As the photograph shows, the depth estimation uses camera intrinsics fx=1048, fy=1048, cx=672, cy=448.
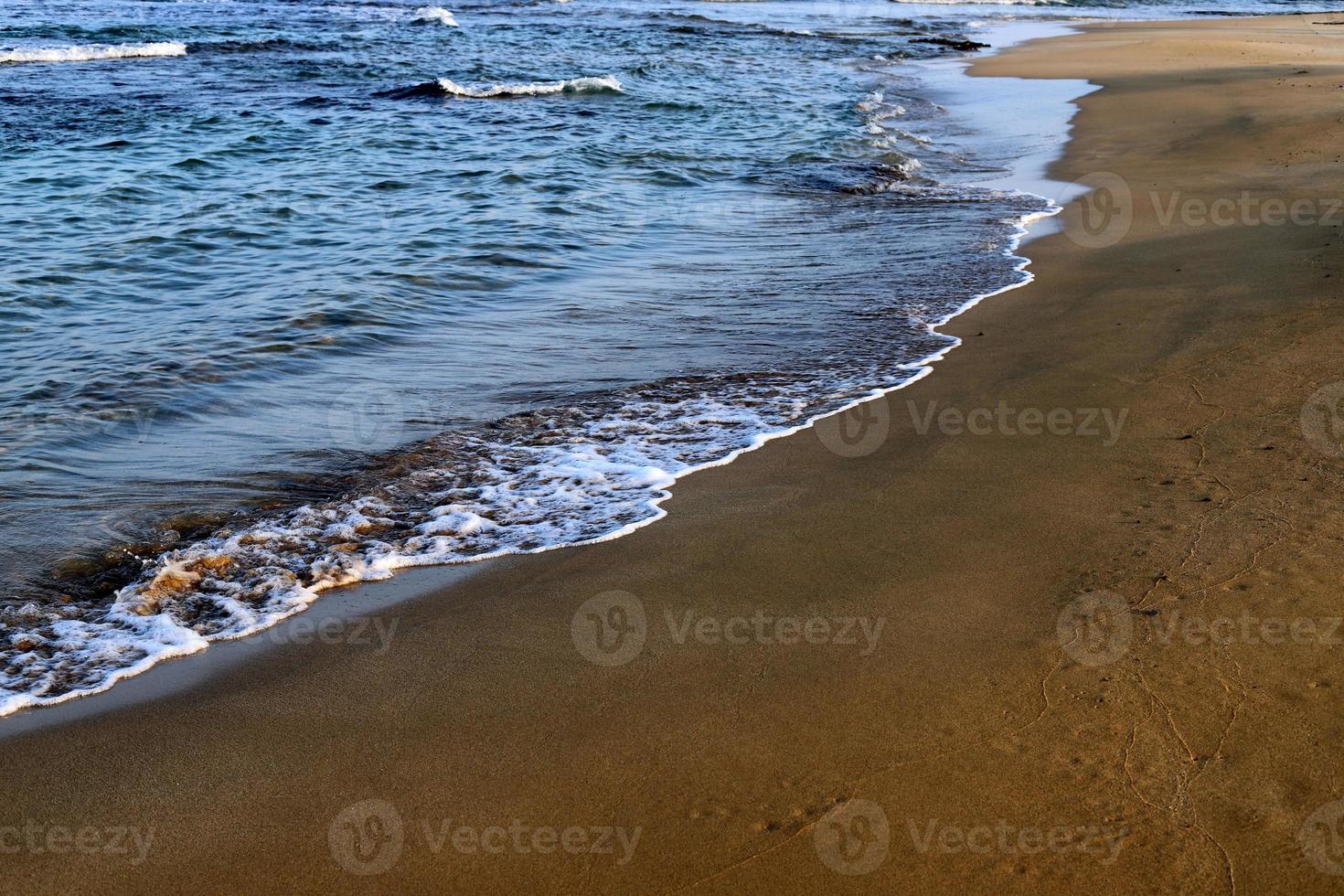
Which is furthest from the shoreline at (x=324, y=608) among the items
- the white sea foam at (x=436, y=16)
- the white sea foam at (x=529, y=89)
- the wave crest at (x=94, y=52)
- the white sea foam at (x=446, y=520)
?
the white sea foam at (x=436, y=16)

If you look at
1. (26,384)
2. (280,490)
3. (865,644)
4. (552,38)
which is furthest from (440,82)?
(865,644)

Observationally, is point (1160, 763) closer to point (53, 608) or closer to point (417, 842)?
point (417, 842)

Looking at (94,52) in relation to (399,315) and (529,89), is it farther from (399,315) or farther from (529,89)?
(399,315)

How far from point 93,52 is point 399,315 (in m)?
19.0

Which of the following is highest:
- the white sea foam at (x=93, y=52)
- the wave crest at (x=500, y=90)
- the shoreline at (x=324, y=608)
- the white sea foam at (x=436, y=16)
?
the white sea foam at (x=436, y=16)

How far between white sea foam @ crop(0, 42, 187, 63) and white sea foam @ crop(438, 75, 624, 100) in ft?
24.4

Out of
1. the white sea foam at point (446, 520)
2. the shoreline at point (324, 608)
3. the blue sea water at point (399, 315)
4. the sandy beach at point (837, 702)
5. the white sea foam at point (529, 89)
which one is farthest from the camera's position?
the white sea foam at point (529, 89)

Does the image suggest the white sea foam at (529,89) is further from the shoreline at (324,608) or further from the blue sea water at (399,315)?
the shoreline at (324,608)

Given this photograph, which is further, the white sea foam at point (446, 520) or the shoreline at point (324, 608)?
the white sea foam at point (446, 520)

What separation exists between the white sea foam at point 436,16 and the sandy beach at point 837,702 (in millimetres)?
28056

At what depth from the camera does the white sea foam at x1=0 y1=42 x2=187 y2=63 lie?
20.5 meters

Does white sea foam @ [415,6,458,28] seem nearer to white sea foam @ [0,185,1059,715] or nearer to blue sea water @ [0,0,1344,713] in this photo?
blue sea water @ [0,0,1344,713]

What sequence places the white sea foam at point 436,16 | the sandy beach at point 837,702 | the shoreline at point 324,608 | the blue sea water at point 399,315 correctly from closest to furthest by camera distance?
the sandy beach at point 837,702, the shoreline at point 324,608, the blue sea water at point 399,315, the white sea foam at point 436,16

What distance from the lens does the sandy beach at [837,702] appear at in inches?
95.3
